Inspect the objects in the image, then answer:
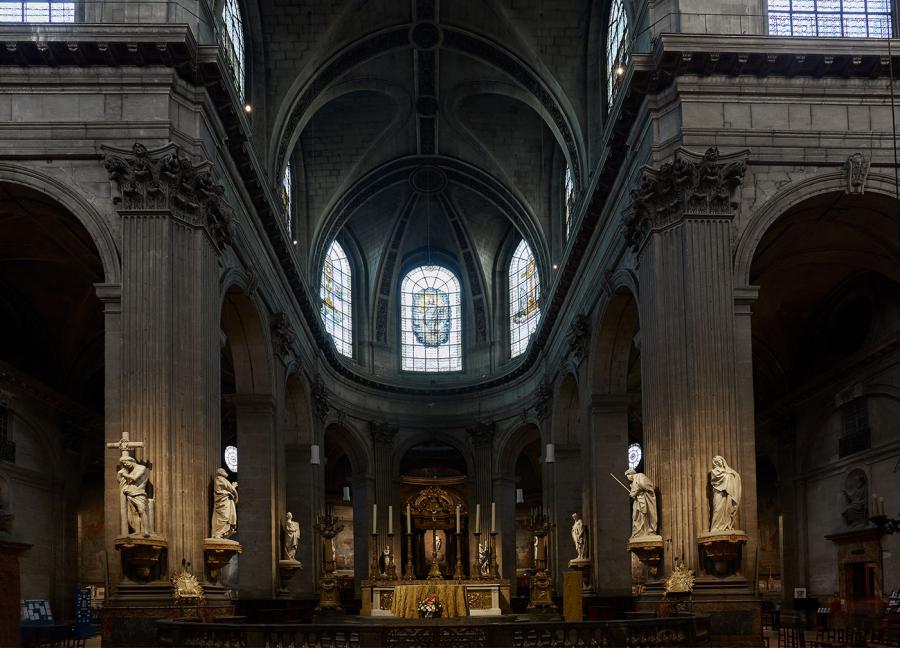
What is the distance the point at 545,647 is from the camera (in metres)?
16.5

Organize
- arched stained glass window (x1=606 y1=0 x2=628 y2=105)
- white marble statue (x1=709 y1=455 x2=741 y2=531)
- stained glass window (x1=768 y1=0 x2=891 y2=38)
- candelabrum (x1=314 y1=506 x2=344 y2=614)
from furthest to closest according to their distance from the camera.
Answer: candelabrum (x1=314 y1=506 x2=344 y2=614)
arched stained glass window (x1=606 y1=0 x2=628 y2=105)
stained glass window (x1=768 y1=0 x2=891 y2=38)
white marble statue (x1=709 y1=455 x2=741 y2=531)

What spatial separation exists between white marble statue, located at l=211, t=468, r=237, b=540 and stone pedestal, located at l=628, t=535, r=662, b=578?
804 centimetres

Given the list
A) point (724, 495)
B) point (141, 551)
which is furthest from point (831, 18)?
point (141, 551)

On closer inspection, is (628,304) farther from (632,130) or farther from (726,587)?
(726,587)

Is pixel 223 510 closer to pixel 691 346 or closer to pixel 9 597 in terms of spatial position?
pixel 9 597

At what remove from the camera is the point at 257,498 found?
33625 mm

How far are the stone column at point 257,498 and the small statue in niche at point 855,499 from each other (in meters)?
16.2

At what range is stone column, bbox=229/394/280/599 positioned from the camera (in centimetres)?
3331

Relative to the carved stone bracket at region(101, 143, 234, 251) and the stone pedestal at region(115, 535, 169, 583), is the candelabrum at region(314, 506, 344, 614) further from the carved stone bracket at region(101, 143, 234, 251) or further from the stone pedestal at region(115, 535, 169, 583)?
the carved stone bracket at region(101, 143, 234, 251)

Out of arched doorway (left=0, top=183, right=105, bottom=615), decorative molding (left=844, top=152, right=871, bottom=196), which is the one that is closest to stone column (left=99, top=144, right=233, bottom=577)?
arched doorway (left=0, top=183, right=105, bottom=615)

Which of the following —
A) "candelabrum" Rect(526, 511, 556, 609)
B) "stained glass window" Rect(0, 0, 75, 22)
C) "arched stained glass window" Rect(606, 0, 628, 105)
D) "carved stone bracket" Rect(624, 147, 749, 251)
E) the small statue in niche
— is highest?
"arched stained glass window" Rect(606, 0, 628, 105)

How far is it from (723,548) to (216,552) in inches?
385

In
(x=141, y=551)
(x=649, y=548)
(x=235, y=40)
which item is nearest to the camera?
(x=141, y=551)

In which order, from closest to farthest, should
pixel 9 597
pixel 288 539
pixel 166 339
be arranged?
1. pixel 166 339
2. pixel 9 597
3. pixel 288 539
